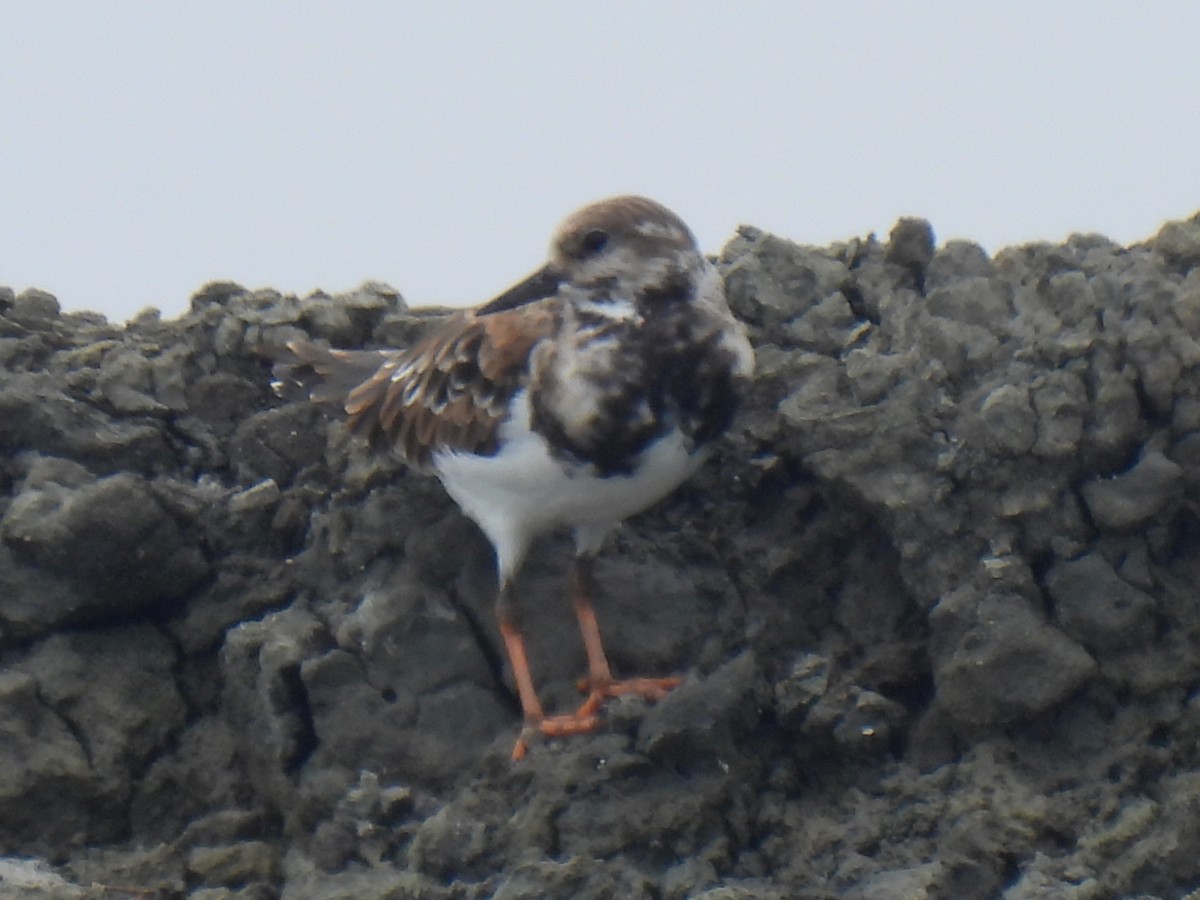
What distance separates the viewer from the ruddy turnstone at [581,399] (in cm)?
690

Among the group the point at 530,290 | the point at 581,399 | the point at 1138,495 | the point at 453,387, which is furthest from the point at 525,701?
the point at 1138,495

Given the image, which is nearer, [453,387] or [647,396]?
[647,396]

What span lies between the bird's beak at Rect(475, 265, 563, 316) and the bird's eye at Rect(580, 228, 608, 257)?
0.48ft

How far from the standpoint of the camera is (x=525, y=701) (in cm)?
706

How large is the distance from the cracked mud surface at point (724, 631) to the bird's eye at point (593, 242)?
73 centimetres

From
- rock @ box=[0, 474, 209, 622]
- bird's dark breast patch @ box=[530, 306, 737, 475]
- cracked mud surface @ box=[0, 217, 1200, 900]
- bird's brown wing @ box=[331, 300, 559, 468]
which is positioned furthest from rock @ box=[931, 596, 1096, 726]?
rock @ box=[0, 474, 209, 622]

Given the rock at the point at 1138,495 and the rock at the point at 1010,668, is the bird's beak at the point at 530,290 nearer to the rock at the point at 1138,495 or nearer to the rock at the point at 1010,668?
the rock at the point at 1010,668

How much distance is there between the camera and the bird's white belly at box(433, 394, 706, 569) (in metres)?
6.93

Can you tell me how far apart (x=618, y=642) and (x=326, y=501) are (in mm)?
1369

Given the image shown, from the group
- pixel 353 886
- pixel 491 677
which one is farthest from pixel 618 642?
pixel 353 886

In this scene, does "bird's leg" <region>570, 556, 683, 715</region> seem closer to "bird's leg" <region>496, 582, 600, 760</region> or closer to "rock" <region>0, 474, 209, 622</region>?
"bird's leg" <region>496, 582, 600, 760</region>

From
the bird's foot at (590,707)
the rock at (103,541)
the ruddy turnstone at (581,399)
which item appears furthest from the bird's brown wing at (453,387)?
the bird's foot at (590,707)

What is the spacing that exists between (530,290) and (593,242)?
322 mm

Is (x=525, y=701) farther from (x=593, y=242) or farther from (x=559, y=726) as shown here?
(x=593, y=242)
